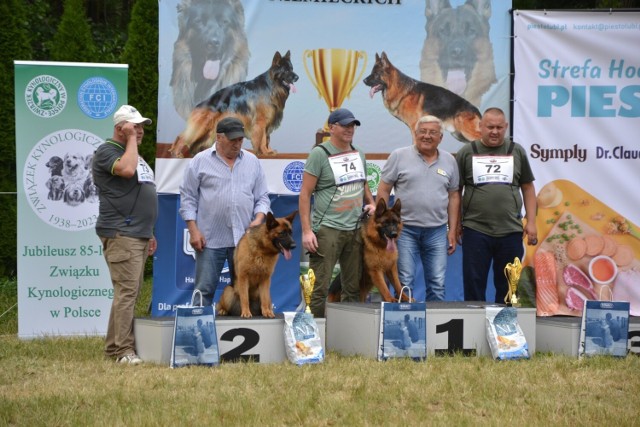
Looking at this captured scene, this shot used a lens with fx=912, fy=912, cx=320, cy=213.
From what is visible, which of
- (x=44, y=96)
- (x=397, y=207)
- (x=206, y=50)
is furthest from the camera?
(x=206, y=50)

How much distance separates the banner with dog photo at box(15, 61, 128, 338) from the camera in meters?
7.67

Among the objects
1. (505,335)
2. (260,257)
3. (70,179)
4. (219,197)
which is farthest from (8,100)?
(505,335)

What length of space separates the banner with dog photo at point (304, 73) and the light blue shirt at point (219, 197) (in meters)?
1.69

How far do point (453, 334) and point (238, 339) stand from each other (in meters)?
1.47

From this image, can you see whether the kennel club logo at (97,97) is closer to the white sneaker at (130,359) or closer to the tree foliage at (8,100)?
the white sneaker at (130,359)

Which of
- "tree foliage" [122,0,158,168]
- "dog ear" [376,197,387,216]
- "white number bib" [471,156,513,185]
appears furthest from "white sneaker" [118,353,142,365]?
"tree foliage" [122,0,158,168]

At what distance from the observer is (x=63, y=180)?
7.71 meters

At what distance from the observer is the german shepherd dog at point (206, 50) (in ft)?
26.2

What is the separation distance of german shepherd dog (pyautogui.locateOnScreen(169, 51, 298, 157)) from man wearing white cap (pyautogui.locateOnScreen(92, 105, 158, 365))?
1.90 m

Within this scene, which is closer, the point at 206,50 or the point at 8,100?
the point at 206,50

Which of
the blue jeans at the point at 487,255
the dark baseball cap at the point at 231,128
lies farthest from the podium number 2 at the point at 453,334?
the dark baseball cap at the point at 231,128

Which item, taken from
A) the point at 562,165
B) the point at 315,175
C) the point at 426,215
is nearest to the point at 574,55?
the point at 562,165

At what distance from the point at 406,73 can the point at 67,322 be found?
3712mm

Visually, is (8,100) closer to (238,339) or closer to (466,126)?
(466,126)
